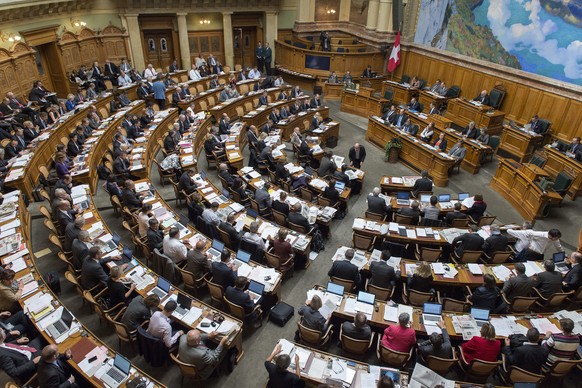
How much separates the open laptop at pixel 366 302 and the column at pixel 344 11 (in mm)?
22114

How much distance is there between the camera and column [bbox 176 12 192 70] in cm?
2144

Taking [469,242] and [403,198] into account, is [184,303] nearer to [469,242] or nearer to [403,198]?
[469,242]

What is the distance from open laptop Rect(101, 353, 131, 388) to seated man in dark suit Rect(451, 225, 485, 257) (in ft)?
23.4

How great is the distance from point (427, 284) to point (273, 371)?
368 centimetres

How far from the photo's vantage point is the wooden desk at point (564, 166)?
11.9 m

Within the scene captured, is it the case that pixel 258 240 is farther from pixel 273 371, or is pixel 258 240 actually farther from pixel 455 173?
pixel 455 173

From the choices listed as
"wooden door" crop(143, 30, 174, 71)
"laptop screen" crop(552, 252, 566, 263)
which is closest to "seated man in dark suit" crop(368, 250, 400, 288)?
"laptop screen" crop(552, 252, 566, 263)

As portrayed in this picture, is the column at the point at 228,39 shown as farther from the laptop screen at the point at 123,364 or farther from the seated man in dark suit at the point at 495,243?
the laptop screen at the point at 123,364

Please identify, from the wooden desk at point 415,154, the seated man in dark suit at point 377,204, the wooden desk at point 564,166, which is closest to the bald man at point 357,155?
the wooden desk at point 415,154

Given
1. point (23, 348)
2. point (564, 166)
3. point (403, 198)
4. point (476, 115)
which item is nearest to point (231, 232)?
point (23, 348)

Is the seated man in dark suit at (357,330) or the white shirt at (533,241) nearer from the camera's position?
the seated man in dark suit at (357,330)

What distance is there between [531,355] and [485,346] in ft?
2.24

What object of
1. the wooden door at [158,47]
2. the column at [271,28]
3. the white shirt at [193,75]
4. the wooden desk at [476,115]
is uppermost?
the column at [271,28]

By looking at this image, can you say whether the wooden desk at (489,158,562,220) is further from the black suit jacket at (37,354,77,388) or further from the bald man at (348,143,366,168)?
the black suit jacket at (37,354,77,388)
